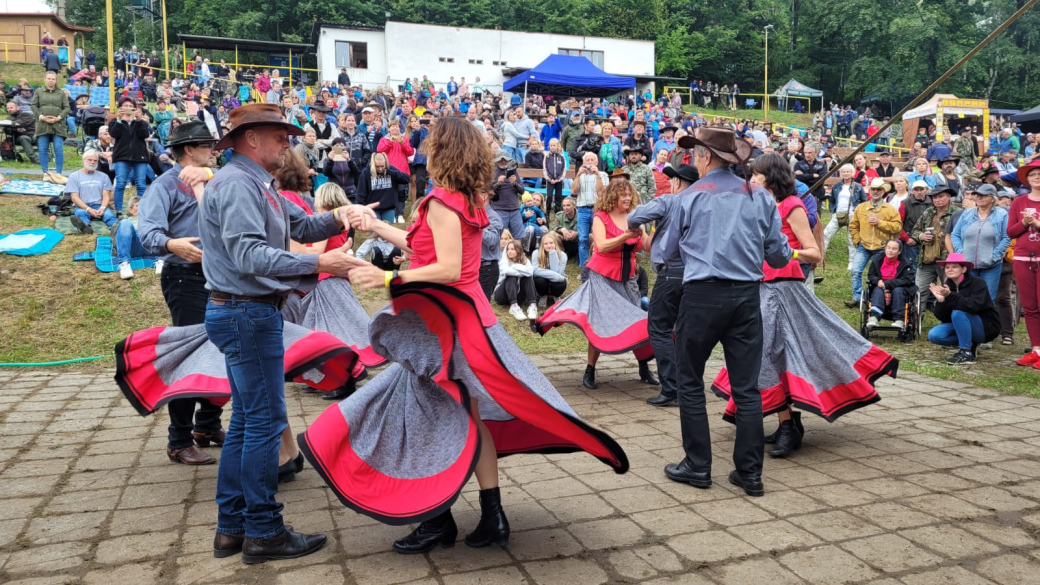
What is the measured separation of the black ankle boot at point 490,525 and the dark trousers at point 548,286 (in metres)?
7.25

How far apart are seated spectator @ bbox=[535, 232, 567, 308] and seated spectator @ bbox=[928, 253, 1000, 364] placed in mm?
4478

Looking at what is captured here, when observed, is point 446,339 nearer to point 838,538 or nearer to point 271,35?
point 838,538

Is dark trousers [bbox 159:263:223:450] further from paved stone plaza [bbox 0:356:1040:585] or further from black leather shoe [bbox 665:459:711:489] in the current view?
black leather shoe [bbox 665:459:711:489]

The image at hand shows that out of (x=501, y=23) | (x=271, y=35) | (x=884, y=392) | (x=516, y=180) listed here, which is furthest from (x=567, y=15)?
(x=884, y=392)

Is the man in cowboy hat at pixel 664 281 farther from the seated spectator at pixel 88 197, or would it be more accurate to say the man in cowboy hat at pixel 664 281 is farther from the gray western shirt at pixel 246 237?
the seated spectator at pixel 88 197

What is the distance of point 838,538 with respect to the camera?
379 cm

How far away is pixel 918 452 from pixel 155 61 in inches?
1403

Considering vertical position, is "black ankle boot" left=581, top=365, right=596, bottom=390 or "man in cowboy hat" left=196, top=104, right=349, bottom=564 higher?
"man in cowboy hat" left=196, top=104, right=349, bottom=564

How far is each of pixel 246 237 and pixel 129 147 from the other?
34.4 ft

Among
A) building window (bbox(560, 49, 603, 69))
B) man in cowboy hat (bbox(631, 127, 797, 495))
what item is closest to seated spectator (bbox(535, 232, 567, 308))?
man in cowboy hat (bbox(631, 127, 797, 495))

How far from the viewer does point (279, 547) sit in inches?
139

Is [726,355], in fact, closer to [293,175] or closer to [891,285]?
[293,175]

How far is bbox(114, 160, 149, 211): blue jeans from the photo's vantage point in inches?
494

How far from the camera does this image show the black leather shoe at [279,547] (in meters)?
3.49
